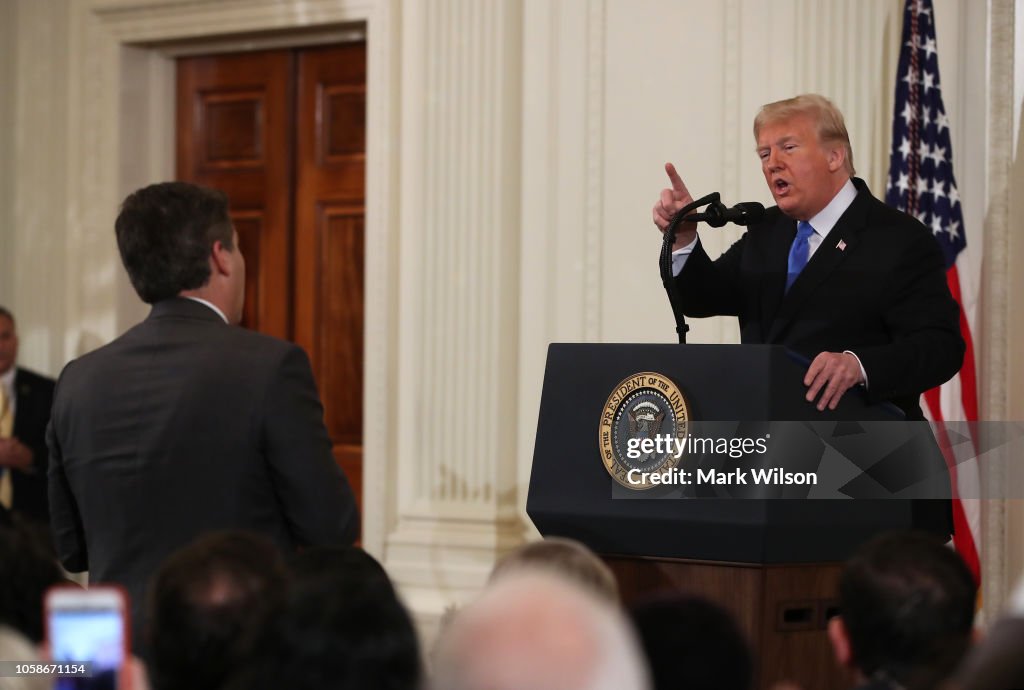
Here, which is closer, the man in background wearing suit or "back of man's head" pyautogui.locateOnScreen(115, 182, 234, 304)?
"back of man's head" pyautogui.locateOnScreen(115, 182, 234, 304)

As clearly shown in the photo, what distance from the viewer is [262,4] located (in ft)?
21.5

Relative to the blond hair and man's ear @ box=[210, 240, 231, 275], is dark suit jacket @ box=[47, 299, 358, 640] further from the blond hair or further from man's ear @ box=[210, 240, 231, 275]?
the blond hair

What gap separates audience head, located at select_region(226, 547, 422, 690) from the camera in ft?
4.22

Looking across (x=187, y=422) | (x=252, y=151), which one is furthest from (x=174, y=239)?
(x=252, y=151)

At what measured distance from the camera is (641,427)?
263 cm

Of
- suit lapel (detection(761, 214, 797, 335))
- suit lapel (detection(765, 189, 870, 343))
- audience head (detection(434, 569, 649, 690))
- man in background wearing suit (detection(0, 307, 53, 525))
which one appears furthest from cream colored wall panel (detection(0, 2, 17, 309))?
audience head (detection(434, 569, 649, 690))

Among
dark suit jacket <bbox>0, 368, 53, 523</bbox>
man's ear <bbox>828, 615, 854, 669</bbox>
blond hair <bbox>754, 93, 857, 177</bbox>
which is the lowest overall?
dark suit jacket <bbox>0, 368, 53, 523</bbox>

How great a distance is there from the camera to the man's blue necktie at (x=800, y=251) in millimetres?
3215

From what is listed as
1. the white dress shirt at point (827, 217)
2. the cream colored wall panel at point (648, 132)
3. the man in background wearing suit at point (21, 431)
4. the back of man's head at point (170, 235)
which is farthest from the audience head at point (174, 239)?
the man in background wearing suit at point (21, 431)

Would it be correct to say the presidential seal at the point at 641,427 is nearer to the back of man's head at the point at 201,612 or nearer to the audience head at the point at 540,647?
the back of man's head at the point at 201,612

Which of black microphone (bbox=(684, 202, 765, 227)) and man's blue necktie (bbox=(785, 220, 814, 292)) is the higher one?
black microphone (bbox=(684, 202, 765, 227))

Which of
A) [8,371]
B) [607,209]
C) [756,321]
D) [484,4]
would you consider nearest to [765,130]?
[756,321]

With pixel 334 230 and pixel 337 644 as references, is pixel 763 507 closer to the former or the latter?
pixel 337 644

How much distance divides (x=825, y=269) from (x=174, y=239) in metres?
1.45
